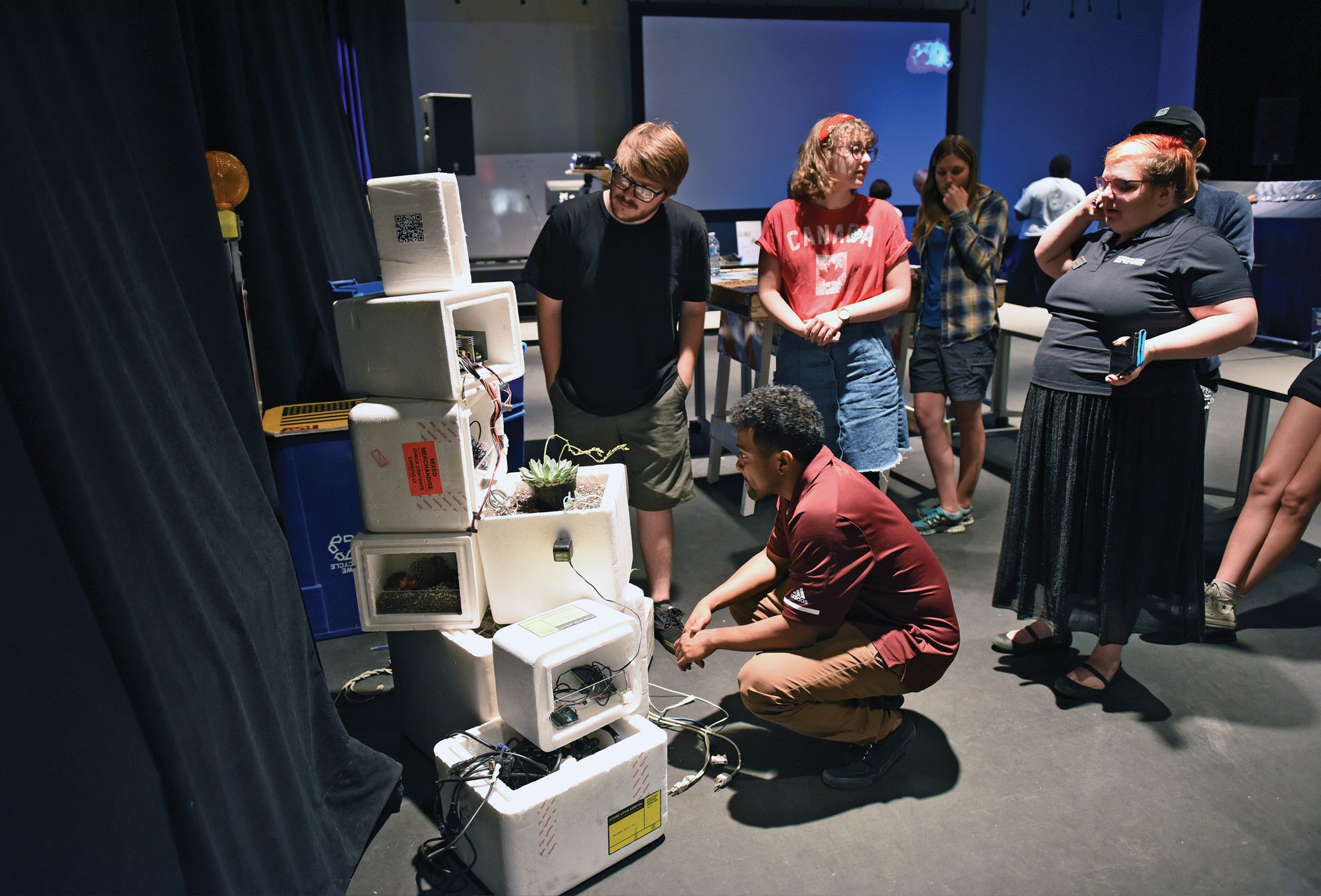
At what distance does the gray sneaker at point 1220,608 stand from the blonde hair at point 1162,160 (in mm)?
1305

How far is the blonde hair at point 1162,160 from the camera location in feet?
6.72

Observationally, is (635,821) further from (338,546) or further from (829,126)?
(829,126)

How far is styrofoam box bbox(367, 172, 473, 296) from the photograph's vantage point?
6.65 ft

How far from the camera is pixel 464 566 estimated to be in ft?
6.79

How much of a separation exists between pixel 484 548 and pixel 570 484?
0.81ft

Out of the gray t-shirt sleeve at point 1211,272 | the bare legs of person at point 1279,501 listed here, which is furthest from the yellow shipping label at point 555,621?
the bare legs of person at point 1279,501

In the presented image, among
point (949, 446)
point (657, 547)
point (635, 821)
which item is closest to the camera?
point (635, 821)

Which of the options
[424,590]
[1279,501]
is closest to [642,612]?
[424,590]

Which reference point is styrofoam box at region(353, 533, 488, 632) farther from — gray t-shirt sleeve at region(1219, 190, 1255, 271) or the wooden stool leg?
gray t-shirt sleeve at region(1219, 190, 1255, 271)

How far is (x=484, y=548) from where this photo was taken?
203 cm

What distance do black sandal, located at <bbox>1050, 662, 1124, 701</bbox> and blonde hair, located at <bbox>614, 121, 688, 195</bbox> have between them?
5.45ft

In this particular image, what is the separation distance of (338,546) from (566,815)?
4.28ft

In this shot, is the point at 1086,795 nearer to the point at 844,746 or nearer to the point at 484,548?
the point at 844,746

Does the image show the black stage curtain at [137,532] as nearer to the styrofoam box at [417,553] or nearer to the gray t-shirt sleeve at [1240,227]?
the styrofoam box at [417,553]
